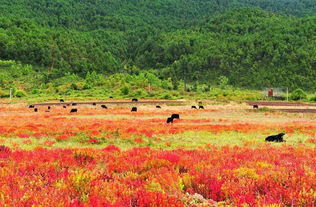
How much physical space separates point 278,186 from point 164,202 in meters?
2.77

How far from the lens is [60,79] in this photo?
5281 inches

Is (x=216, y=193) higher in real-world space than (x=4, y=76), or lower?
lower

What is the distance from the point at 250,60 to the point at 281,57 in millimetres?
18179


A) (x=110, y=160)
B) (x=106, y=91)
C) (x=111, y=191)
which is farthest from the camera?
(x=106, y=91)

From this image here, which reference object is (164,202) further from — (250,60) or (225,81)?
(250,60)

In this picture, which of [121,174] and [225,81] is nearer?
[121,174]

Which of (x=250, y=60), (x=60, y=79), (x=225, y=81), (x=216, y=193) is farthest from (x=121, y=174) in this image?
(x=250, y=60)

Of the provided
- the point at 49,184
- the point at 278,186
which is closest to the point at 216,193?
the point at 278,186

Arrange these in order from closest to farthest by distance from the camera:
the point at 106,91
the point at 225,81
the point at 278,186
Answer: the point at 278,186, the point at 106,91, the point at 225,81

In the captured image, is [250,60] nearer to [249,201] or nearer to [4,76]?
[4,76]

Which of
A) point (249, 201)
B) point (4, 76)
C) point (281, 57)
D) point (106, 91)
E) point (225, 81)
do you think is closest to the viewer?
point (249, 201)

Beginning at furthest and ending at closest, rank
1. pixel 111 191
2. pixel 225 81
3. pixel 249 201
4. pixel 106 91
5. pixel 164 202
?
pixel 225 81
pixel 106 91
pixel 111 191
pixel 249 201
pixel 164 202

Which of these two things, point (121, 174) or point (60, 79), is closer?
point (121, 174)

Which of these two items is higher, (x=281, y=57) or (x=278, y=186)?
(x=281, y=57)
